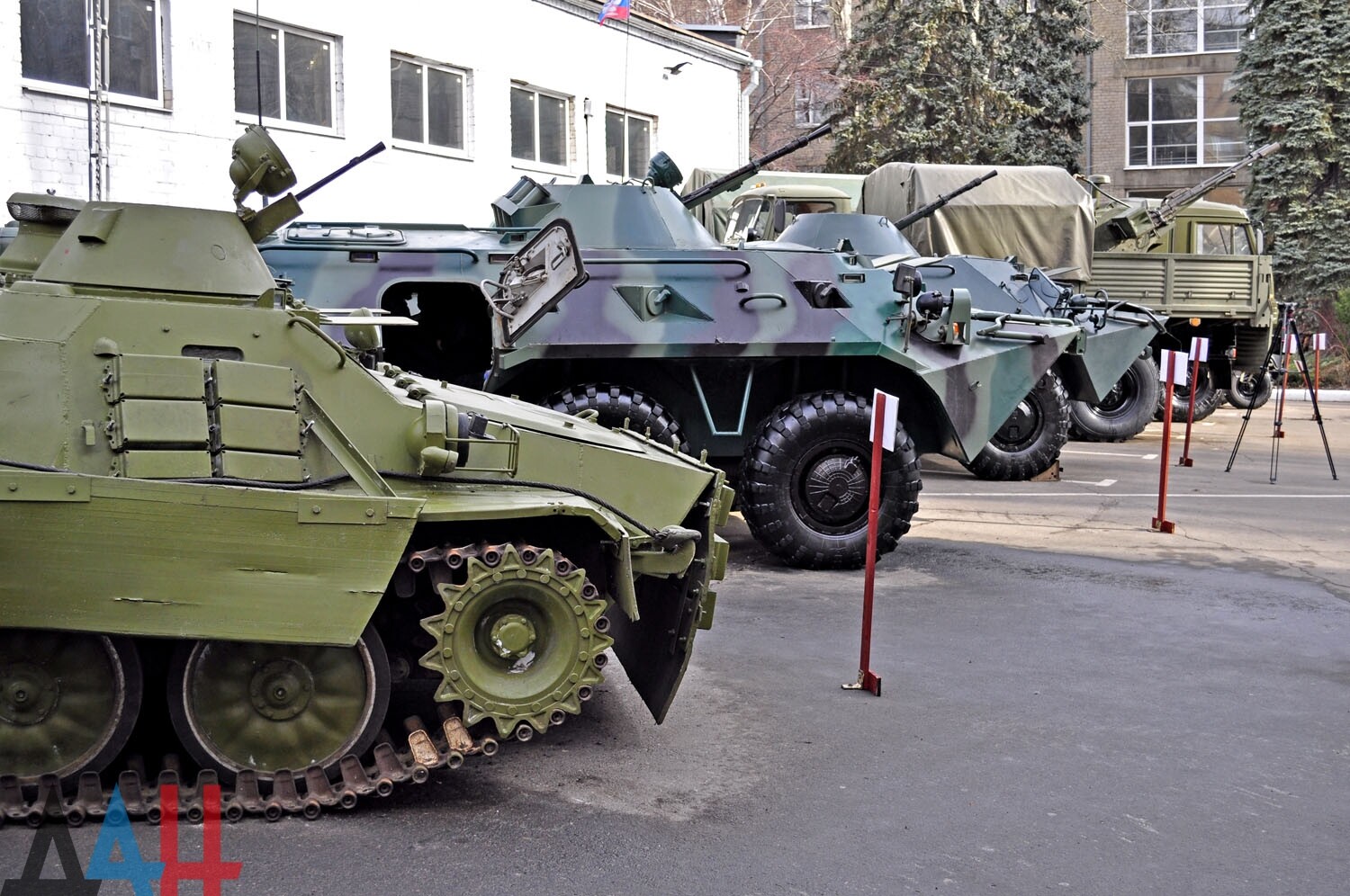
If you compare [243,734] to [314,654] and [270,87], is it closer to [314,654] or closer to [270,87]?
[314,654]

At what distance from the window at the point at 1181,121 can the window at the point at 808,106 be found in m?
7.31

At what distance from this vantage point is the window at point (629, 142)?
2197cm

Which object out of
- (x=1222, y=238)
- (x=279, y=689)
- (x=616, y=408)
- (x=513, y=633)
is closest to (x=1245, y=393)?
(x=1222, y=238)

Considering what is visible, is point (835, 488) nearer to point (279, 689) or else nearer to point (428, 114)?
point (279, 689)

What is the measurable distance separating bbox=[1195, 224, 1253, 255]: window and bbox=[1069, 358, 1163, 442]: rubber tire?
4255 millimetres

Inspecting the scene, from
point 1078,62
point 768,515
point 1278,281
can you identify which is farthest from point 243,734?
point 1078,62

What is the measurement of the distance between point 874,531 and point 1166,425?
18.3 feet

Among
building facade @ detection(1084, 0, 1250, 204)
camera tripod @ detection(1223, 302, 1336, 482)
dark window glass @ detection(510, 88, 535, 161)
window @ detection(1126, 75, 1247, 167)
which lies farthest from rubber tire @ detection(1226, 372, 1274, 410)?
window @ detection(1126, 75, 1247, 167)

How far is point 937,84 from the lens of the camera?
29.6m

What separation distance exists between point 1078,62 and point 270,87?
23144 mm

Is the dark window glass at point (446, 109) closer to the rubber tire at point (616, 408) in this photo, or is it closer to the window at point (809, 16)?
the rubber tire at point (616, 408)

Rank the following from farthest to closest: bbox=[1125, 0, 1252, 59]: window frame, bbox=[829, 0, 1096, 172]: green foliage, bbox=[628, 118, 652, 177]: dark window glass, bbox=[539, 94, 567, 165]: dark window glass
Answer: bbox=[1125, 0, 1252, 59]: window frame < bbox=[829, 0, 1096, 172]: green foliage < bbox=[628, 118, 652, 177]: dark window glass < bbox=[539, 94, 567, 165]: dark window glass

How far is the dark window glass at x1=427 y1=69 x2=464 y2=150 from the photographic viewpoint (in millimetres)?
18594

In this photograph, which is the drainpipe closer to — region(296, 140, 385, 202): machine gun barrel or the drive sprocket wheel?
region(296, 140, 385, 202): machine gun barrel
